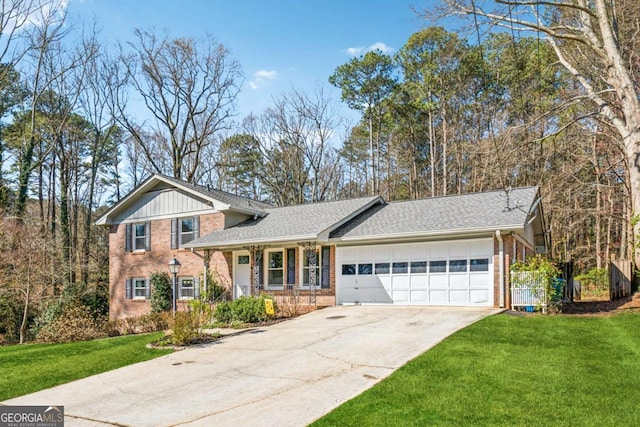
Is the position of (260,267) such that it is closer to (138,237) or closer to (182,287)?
(182,287)

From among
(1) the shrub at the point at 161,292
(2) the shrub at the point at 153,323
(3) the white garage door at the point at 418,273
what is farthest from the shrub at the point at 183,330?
(1) the shrub at the point at 161,292

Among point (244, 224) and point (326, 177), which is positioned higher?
point (326, 177)

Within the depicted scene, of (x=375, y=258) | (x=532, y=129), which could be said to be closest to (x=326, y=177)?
(x=532, y=129)

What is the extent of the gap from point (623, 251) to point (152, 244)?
23915 mm

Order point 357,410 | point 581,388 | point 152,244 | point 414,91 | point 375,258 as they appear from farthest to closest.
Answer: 1. point 414,91
2. point 152,244
3. point 375,258
4. point 581,388
5. point 357,410

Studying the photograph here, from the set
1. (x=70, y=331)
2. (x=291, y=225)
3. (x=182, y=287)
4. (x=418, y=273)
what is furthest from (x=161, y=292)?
(x=418, y=273)

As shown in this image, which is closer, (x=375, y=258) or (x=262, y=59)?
(x=375, y=258)

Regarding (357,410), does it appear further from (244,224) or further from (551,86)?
(551,86)

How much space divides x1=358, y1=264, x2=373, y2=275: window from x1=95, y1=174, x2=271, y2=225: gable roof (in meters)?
6.94

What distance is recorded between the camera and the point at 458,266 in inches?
617

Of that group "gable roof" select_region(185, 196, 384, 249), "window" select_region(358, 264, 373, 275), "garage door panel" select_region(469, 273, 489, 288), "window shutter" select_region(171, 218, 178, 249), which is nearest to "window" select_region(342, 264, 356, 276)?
"window" select_region(358, 264, 373, 275)

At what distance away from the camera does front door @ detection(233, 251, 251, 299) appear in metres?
20.0

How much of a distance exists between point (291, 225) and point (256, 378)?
11696 mm

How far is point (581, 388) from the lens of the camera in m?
6.70
